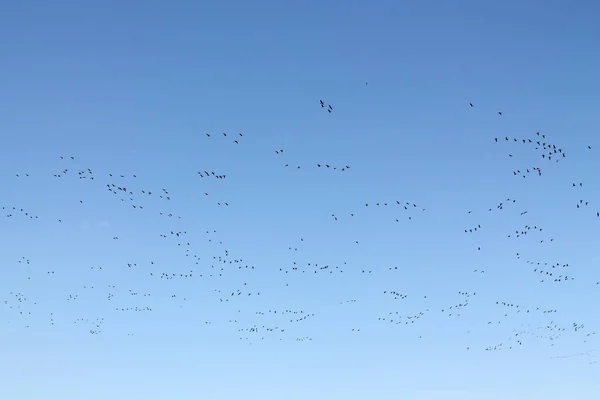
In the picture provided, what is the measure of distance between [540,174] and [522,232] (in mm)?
9427

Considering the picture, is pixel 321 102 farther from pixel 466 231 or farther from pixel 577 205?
pixel 577 205

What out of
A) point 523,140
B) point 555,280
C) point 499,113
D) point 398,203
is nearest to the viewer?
point 499,113

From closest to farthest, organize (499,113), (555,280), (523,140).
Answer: (499,113) → (523,140) → (555,280)

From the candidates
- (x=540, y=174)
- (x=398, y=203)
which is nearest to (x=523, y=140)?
(x=540, y=174)

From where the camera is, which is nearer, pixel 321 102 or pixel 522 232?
pixel 321 102

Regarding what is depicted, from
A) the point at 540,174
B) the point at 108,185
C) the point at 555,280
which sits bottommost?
the point at 555,280

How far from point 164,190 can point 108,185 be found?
741 centimetres

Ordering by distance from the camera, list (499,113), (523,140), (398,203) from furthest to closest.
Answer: (398,203) → (523,140) → (499,113)

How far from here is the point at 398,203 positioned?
84250 millimetres

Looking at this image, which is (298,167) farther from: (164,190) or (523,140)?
(523,140)

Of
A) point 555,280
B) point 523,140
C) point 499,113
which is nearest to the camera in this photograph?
point 499,113

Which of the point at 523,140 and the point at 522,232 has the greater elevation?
the point at 523,140

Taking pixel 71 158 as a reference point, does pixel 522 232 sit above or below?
below

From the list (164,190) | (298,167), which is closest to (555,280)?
(298,167)
